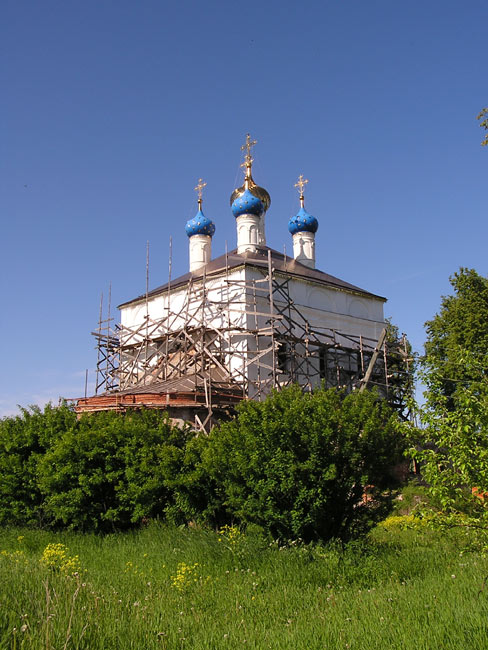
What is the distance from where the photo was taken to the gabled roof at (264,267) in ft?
76.4

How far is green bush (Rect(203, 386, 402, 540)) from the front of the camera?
967 centimetres

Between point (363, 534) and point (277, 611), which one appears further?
point (363, 534)

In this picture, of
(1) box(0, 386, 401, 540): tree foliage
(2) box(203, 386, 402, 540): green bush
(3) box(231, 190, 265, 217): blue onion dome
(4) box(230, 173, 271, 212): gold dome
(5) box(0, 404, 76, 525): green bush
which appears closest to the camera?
(2) box(203, 386, 402, 540): green bush

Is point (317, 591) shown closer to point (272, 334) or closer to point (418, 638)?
point (418, 638)

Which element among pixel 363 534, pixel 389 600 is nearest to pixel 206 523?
pixel 363 534

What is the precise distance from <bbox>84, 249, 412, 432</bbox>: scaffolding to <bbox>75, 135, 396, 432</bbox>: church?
0.14 feet

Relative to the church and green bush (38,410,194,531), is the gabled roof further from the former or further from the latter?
green bush (38,410,194,531)

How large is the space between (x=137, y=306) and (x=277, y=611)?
20.8m

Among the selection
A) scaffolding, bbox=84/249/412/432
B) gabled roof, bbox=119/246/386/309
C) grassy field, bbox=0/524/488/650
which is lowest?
grassy field, bbox=0/524/488/650

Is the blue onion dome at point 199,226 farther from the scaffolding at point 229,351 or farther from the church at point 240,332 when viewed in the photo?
the scaffolding at point 229,351

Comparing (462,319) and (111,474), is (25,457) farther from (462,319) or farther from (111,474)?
(462,319)

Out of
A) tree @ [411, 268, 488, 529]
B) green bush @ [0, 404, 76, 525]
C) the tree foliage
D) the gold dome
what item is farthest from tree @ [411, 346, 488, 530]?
the gold dome

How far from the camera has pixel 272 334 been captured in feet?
63.5

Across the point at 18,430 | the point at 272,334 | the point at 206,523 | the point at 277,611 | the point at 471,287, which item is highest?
the point at 471,287
